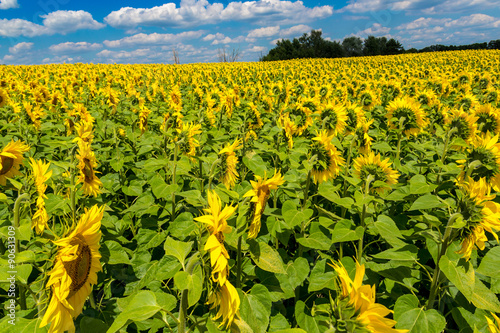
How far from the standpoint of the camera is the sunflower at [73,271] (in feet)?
3.66

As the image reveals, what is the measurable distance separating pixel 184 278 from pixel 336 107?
3.39 m

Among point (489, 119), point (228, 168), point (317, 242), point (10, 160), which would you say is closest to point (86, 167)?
point (10, 160)

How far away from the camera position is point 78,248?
122 centimetres

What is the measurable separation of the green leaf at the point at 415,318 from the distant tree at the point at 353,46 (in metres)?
54.3

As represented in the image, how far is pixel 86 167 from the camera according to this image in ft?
7.82

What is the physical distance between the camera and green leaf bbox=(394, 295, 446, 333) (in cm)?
159

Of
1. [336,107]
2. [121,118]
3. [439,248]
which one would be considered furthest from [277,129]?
[121,118]

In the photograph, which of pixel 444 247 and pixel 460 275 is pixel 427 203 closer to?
pixel 444 247

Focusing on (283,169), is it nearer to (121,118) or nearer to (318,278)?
(318,278)

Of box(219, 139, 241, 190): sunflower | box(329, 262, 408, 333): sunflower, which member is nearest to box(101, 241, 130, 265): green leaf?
box(219, 139, 241, 190): sunflower

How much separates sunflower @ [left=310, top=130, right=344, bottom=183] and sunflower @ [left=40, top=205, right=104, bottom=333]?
1736 mm

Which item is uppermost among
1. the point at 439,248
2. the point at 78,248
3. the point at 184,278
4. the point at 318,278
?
the point at 78,248

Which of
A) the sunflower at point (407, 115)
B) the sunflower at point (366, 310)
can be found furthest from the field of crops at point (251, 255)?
the sunflower at point (407, 115)

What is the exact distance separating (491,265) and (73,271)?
2.29m
